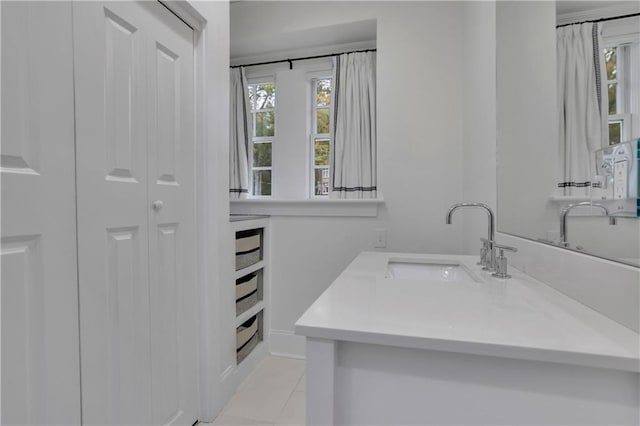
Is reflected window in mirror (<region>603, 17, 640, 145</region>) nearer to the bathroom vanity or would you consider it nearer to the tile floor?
the bathroom vanity

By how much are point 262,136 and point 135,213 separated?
154 centimetres

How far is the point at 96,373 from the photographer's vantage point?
0.97m

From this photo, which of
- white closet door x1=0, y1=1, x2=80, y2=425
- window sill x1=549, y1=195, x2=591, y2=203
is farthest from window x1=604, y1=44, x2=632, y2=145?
white closet door x1=0, y1=1, x2=80, y2=425

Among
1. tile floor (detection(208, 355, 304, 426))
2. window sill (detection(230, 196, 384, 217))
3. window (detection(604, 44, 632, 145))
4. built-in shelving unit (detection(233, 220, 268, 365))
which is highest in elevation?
window (detection(604, 44, 632, 145))

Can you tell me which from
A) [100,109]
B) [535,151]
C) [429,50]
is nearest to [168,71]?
[100,109]

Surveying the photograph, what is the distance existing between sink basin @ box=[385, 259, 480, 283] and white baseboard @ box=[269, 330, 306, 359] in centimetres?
106

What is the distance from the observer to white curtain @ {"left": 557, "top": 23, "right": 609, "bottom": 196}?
0.70m

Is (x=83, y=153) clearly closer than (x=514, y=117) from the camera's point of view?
Yes

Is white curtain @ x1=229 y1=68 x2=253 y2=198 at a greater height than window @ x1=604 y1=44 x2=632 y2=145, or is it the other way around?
white curtain @ x1=229 y1=68 x2=253 y2=198

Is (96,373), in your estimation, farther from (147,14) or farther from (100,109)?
(147,14)

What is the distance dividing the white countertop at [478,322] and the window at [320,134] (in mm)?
1519

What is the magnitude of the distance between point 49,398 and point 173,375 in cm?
55

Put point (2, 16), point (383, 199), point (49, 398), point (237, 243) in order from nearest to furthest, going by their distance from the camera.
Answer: point (2, 16) → point (49, 398) → point (237, 243) → point (383, 199)

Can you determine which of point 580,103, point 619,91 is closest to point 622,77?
point 619,91
